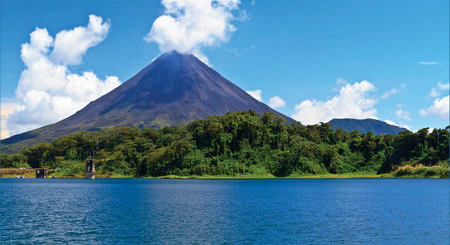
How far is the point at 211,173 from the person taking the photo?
154875 millimetres

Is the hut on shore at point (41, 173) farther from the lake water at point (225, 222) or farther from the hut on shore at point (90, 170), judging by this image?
the lake water at point (225, 222)

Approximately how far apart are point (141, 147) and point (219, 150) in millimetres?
41552

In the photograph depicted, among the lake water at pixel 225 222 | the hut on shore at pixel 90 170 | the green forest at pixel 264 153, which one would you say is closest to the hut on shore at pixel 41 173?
the green forest at pixel 264 153

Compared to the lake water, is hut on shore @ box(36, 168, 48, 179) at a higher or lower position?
higher

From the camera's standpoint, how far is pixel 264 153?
541 ft

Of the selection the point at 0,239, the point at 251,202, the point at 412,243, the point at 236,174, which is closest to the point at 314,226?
the point at 412,243

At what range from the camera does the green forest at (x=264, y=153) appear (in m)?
158

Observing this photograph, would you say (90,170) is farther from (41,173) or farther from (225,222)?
(225,222)

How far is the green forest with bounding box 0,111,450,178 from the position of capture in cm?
15750

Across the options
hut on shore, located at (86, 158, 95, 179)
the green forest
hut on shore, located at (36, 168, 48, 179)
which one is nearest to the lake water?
the green forest

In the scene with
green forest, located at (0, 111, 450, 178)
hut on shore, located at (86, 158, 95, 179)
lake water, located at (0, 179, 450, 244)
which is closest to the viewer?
lake water, located at (0, 179, 450, 244)

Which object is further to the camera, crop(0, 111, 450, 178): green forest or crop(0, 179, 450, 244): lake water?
crop(0, 111, 450, 178): green forest

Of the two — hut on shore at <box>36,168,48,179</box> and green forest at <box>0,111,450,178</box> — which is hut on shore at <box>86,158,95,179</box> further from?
hut on shore at <box>36,168,48,179</box>

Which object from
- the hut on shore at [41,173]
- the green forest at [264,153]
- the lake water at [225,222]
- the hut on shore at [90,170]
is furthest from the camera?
the hut on shore at [41,173]
